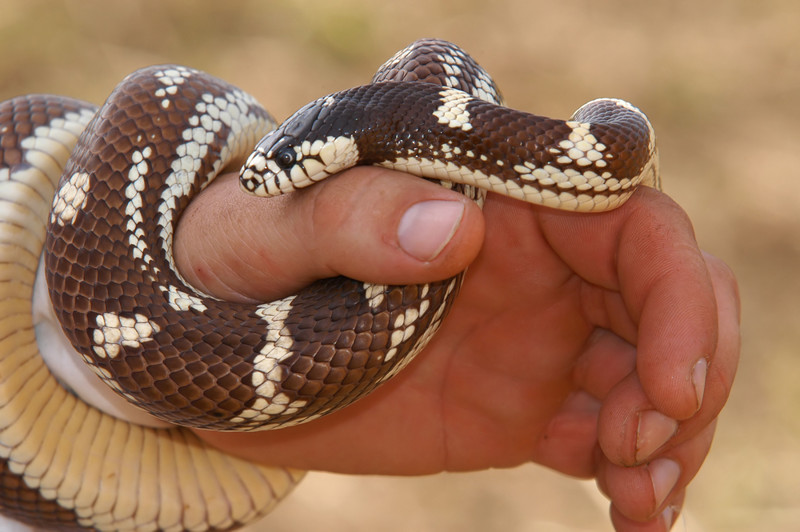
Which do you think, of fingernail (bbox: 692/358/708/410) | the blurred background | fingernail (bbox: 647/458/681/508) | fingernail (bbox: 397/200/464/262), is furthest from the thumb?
the blurred background

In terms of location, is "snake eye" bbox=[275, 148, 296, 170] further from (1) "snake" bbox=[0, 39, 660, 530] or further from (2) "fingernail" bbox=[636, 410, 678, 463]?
(2) "fingernail" bbox=[636, 410, 678, 463]

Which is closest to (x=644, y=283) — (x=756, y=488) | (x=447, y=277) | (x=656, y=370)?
(x=656, y=370)

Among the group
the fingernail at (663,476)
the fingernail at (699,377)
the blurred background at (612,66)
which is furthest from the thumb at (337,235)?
the blurred background at (612,66)

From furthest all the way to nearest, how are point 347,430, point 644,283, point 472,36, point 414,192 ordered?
1. point 472,36
2. point 347,430
3. point 644,283
4. point 414,192

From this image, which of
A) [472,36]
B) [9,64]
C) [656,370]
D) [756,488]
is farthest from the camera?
[472,36]

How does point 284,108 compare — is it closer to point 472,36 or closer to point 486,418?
point 472,36

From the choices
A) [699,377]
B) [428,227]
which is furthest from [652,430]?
[428,227]

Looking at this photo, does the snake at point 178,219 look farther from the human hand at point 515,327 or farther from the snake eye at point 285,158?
the human hand at point 515,327

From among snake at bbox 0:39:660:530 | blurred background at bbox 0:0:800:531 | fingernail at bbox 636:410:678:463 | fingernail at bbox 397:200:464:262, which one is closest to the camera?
fingernail at bbox 397:200:464:262
